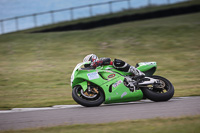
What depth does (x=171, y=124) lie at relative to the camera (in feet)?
16.1

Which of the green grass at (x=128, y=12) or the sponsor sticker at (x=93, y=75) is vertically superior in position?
the green grass at (x=128, y=12)

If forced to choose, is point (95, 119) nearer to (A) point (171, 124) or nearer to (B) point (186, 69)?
(A) point (171, 124)

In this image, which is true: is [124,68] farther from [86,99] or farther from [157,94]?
[86,99]

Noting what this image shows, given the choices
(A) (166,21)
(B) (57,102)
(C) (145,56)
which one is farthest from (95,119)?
(A) (166,21)

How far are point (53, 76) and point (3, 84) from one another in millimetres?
2185

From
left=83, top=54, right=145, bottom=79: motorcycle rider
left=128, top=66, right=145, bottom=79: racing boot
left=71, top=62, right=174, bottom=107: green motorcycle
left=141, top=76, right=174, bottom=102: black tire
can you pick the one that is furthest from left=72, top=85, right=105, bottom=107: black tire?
left=141, top=76, right=174, bottom=102: black tire

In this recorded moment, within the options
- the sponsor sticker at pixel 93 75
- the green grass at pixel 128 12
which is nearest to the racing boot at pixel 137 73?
the sponsor sticker at pixel 93 75

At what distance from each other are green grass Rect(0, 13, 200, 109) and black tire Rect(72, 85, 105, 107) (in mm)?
1282

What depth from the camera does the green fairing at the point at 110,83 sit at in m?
6.84

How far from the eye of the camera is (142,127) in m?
4.86

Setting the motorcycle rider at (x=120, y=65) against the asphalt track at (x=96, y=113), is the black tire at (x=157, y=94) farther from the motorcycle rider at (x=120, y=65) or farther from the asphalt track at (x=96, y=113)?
the motorcycle rider at (x=120, y=65)

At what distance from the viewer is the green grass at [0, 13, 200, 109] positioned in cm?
1000

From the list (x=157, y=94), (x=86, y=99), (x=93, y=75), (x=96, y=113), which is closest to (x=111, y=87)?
(x=93, y=75)

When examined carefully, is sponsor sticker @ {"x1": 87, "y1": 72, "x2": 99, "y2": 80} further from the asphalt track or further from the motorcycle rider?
the asphalt track
